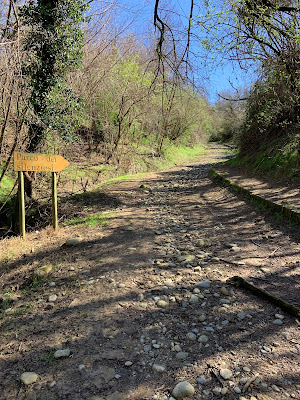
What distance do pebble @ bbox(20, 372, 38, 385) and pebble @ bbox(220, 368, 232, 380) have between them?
4.96 feet

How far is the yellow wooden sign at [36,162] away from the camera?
533 cm

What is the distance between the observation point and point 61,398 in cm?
209

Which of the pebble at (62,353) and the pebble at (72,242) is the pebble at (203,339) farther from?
the pebble at (72,242)

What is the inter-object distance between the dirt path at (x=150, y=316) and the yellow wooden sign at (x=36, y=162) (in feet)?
4.72

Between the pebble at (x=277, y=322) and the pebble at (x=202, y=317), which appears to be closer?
the pebble at (x=277, y=322)

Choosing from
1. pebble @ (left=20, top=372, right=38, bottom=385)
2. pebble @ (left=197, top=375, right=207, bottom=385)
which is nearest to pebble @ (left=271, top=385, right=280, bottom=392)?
pebble @ (left=197, top=375, right=207, bottom=385)

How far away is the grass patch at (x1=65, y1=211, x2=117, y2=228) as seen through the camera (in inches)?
250

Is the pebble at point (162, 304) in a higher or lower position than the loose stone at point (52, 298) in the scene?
higher

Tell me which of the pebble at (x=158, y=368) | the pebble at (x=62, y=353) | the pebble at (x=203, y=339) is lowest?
the pebble at (x=62, y=353)

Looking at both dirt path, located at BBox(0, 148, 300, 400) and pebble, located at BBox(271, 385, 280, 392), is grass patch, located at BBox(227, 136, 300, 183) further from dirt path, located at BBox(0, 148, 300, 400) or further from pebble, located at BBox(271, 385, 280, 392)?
pebble, located at BBox(271, 385, 280, 392)

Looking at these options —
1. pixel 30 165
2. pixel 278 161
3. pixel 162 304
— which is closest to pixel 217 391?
pixel 162 304

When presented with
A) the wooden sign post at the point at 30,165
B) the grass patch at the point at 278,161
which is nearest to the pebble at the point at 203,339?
the wooden sign post at the point at 30,165

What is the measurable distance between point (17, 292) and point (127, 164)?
14.0 meters

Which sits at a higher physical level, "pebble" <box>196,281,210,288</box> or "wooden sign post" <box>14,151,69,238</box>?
"wooden sign post" <box>14,151,69,238</box>
